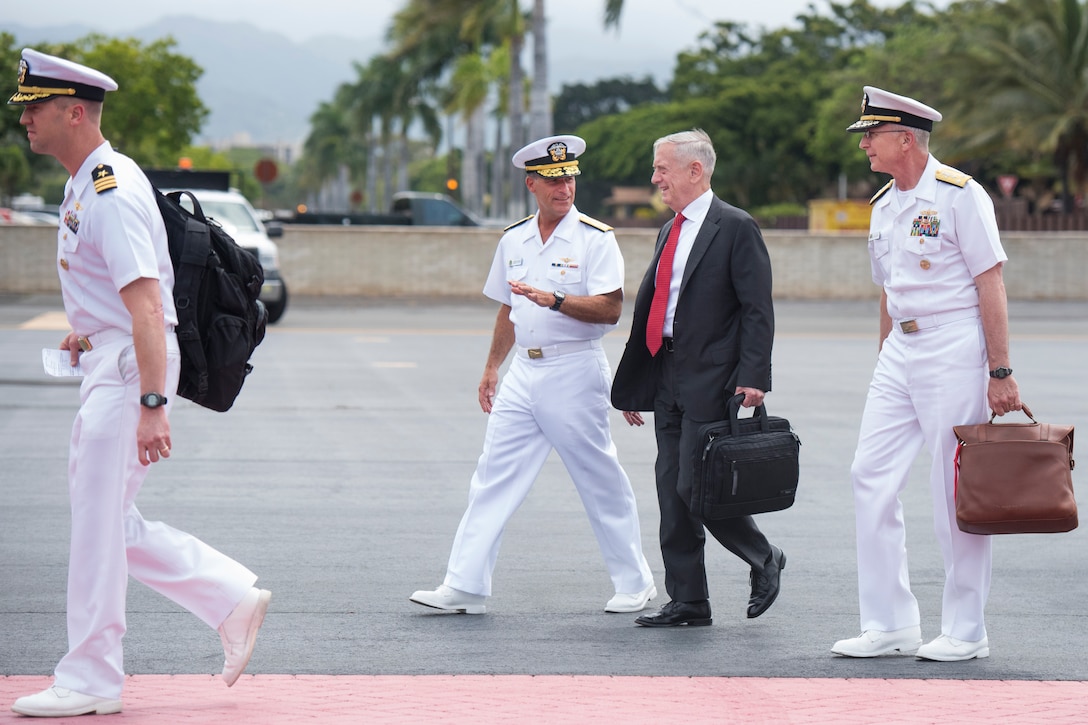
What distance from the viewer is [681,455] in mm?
5723

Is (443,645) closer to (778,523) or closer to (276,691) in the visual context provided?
(276,691)

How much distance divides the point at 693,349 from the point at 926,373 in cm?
85

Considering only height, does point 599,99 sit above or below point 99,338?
above

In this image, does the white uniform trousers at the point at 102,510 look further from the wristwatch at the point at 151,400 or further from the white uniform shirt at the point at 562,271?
the white uniform shirt at the point at 562,271

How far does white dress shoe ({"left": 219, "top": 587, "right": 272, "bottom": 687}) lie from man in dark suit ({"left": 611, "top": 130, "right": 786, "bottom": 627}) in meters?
1.71

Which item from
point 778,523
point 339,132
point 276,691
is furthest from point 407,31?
point 339,132

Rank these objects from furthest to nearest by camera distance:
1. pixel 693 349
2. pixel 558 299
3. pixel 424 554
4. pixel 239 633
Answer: pixel 424 554, pixel 558 299, pixel 693 349, pixel 239 633

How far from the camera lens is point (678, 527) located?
5.88 metres

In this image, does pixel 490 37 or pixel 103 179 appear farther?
pixel 490 37

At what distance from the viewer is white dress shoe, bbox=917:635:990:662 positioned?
5391 mm

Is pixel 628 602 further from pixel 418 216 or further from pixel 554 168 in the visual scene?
pixel 418 216

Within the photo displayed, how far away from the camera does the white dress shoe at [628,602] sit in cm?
610

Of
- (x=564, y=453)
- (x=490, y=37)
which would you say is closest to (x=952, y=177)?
(x=564, y=453)

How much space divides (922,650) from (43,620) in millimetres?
3189
